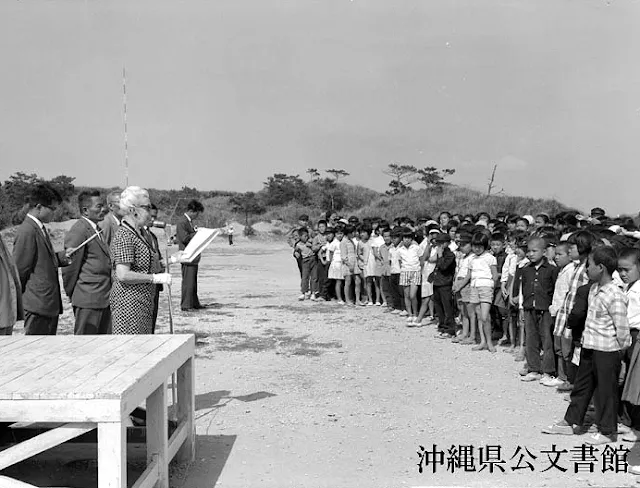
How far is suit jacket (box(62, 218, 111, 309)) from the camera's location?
19.6ft

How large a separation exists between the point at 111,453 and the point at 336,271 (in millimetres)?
10286

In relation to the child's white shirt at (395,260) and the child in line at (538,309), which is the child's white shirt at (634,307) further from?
the child's white shirt at (395,260)

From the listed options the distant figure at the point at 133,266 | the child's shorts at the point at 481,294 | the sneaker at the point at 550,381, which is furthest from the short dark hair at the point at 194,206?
the sneaker at the point at 550,381

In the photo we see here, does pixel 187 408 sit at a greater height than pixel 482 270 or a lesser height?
lesser

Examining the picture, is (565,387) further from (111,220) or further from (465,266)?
(111,220)

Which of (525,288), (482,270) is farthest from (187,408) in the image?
(482,270)

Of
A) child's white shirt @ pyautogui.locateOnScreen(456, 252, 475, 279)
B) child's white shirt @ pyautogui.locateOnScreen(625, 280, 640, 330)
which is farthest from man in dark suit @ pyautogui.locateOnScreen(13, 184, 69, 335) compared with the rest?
child's white shirt @ pyautogui.locateOnScreen(456, 252, 475, 279)

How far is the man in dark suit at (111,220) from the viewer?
6201mm

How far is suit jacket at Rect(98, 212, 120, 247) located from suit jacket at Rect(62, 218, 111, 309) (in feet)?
0.50

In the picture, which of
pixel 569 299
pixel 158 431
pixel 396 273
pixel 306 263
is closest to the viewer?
pixel 158 431

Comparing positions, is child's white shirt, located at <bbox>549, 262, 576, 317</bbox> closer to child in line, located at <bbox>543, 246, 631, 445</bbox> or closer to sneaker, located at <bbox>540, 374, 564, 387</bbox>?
sneaker, located at <bbox>540, 374, 564, 387</bbox>

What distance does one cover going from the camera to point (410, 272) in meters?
11.0

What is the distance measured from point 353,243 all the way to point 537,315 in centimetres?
639

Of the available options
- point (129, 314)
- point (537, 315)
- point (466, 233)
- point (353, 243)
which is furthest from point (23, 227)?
point (353, 243)
